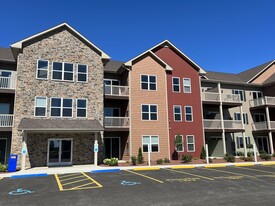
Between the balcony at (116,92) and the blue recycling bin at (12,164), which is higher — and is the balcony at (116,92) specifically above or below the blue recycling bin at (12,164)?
above

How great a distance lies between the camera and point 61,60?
70.3ft

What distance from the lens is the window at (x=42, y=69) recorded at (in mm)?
20500

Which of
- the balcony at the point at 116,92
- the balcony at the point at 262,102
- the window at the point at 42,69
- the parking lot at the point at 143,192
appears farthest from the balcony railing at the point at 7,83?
the balcony at the point at 262,102

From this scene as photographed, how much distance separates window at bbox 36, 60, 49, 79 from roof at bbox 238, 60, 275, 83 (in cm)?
2587

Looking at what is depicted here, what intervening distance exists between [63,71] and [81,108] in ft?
12.4

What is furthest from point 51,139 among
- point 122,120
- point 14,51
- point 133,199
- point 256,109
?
point 256,109

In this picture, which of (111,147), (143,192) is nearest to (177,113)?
(111,147)

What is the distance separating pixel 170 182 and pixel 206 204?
422 centimetres

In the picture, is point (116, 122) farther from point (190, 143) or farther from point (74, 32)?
point (74, 32)

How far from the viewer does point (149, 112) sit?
79.0 feet

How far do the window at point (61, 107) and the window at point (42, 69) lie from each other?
2244mm

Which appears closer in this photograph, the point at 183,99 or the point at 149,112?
the point at 149,112

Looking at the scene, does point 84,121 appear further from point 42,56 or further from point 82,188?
point 82,188

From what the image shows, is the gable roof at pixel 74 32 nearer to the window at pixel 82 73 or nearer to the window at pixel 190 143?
the window at pixel 82 73
